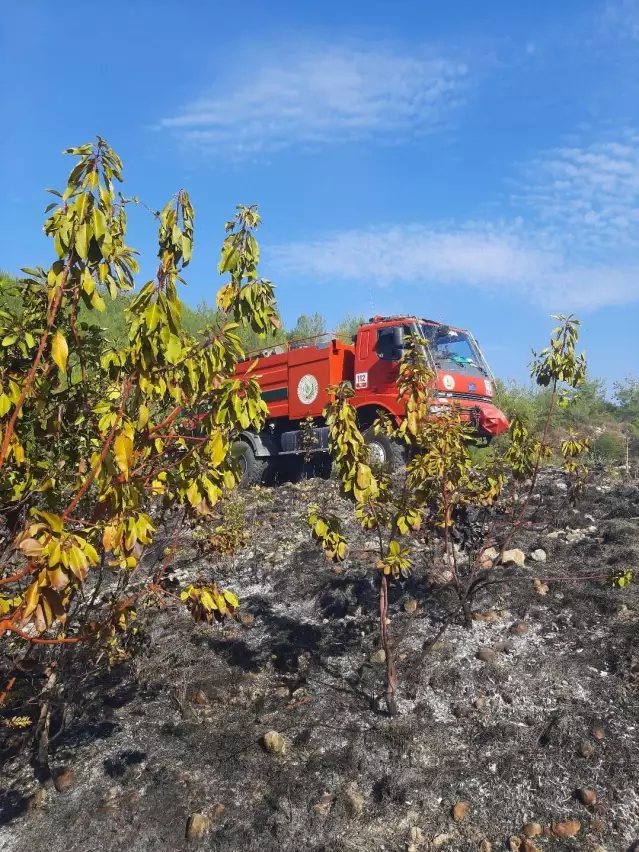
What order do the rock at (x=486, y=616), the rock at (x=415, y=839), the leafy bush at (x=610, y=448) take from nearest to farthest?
1. the rock at (x=415, y=839)
2. the rock at (x=486, y=616)
3. the leafy bush at (x=610, y=448)

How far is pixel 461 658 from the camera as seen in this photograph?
15.4ft

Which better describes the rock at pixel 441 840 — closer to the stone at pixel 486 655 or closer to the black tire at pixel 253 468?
the stone at pixel 486 655

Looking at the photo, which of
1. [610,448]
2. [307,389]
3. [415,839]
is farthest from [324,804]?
[610,448]

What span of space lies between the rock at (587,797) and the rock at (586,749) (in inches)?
9.9

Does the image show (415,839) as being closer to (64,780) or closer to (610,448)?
(64,780)

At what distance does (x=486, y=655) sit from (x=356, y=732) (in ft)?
3.71

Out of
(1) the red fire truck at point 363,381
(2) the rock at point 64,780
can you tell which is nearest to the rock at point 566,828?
(2) the rock at point 64,780

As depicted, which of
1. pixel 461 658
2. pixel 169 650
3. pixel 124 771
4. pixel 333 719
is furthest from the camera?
pixel 169 650

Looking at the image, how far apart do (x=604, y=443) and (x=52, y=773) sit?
1391cm

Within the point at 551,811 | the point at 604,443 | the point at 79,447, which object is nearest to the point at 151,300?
the point at 79,447

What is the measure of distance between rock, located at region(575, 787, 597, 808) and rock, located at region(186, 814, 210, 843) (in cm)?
184

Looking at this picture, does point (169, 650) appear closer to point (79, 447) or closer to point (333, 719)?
point (333, 719)

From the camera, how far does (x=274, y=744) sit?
3881 millimetres

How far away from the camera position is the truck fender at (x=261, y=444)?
40.0ft
